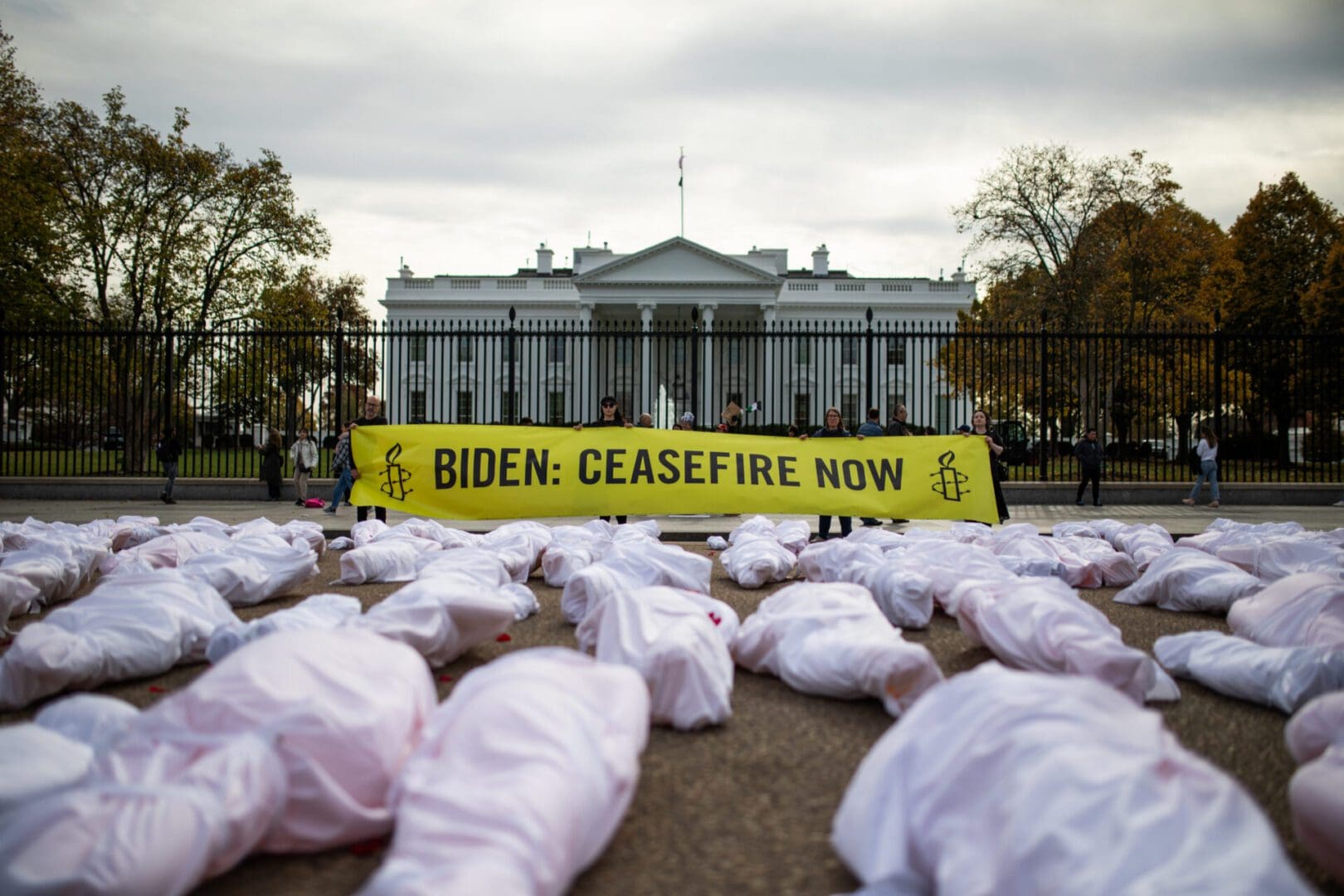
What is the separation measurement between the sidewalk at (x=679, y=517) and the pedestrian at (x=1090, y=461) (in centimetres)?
30

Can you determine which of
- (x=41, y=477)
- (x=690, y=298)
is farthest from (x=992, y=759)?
(x=690, y=298)

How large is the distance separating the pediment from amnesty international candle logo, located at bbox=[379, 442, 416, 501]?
135ft

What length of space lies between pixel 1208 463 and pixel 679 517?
933cm

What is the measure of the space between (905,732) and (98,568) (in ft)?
21.0

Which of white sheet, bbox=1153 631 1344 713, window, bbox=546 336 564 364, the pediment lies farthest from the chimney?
white sheet, bbox=1153 631 1344 713

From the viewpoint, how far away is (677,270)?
49.8 m

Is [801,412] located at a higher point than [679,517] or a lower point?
higher

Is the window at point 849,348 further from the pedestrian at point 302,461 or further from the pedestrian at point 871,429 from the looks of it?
the pedestrian at point 302,461

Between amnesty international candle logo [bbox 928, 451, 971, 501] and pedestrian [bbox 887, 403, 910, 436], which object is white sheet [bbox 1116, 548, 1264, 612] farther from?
pedestrian [bbox 887, 403, 910, 436]

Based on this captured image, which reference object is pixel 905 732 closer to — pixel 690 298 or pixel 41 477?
pixel 41 477

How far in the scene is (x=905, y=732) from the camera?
2.17m

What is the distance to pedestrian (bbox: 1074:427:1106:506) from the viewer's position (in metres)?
14.5

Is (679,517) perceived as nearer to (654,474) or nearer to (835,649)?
(654,474)

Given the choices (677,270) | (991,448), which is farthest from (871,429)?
(677,270)
